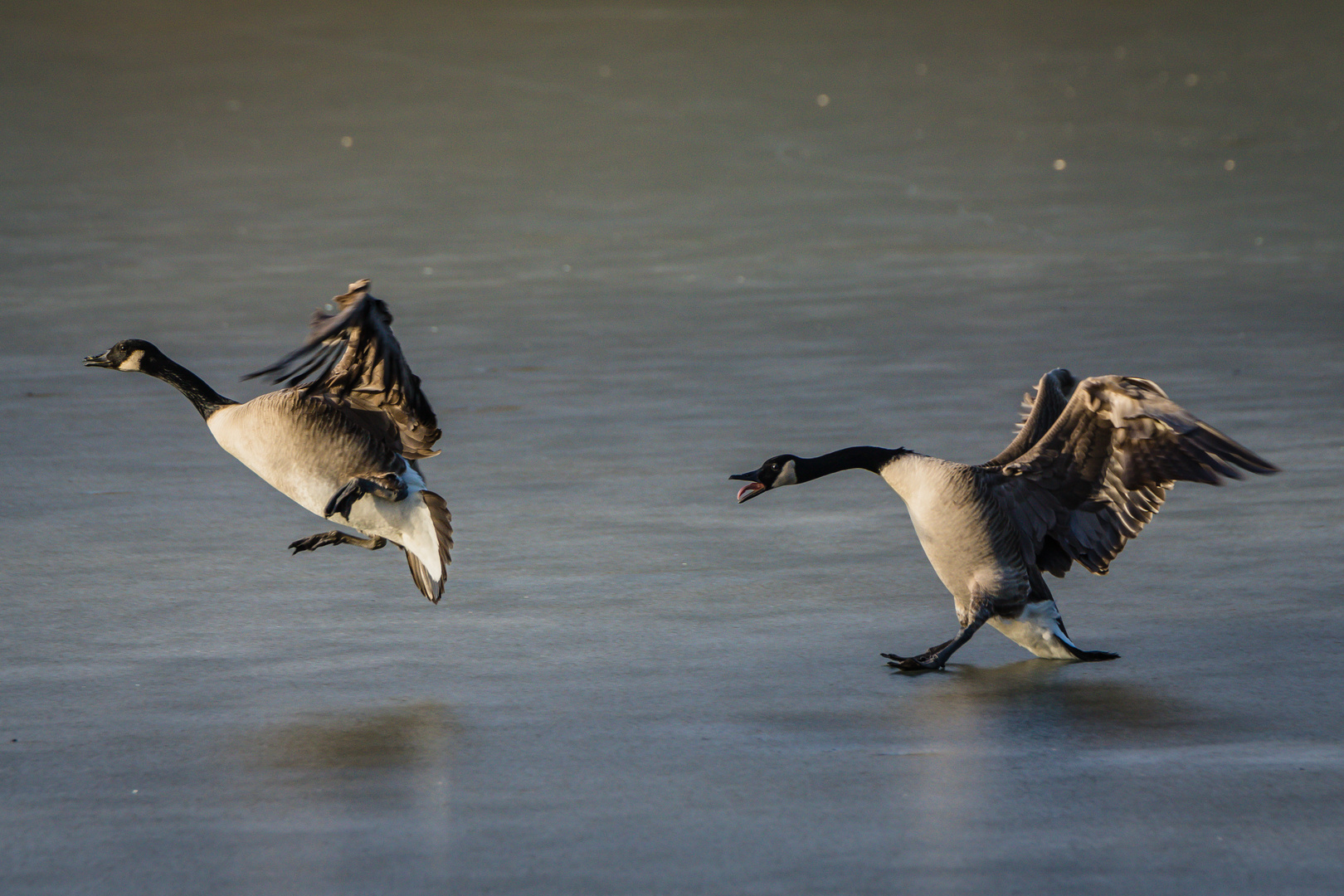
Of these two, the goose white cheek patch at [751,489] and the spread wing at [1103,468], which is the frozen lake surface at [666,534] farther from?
the goose white cheek patch at [751,489]

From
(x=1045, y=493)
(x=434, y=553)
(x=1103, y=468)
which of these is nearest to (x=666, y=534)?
(x=434, y=553)

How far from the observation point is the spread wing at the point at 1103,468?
538 cm

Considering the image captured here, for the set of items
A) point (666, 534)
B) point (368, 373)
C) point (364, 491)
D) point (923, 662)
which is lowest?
point (923, 662)

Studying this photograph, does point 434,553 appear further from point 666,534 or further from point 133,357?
point 133,357

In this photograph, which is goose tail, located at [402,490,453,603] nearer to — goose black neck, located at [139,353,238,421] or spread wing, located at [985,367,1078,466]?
goose black neck, located at [139,353,238,421]

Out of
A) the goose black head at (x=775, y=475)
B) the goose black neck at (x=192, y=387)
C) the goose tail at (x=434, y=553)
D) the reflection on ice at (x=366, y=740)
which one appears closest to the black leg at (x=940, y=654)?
the goose black head at (x=775, y=475)

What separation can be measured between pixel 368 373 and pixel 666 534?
54.7 inches

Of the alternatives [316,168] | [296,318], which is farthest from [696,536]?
[316,168]

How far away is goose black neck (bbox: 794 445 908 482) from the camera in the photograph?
568 cm

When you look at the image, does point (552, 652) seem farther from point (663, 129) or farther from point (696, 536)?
point (663, 129)

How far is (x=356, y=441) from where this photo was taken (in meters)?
6.19

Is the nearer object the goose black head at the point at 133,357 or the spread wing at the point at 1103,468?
the spread wing at the point at 1103,468

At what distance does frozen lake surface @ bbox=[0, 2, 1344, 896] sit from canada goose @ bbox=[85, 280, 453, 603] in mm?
283

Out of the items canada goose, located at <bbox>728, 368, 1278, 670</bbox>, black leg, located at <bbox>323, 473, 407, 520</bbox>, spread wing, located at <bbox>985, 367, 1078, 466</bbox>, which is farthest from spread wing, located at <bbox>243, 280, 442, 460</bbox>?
spread wing, located at <bbox>985, 367, 1078, 466</bbox>
